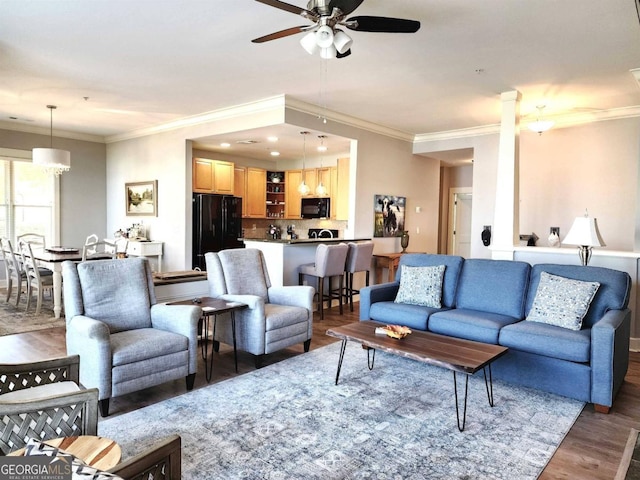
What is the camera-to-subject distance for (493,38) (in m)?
3.55

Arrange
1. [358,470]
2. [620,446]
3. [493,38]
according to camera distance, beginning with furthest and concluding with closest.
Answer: [493,38]
[620,446]
[358,470]

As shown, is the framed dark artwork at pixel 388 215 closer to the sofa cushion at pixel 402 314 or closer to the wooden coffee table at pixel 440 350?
the sofa cushion at pixel 402 314

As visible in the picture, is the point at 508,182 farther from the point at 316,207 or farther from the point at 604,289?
the point at 316,207

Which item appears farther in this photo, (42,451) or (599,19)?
(599,19)

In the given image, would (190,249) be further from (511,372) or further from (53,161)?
(511,372)

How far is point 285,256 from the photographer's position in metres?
5.67

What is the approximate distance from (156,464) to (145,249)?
20.6 ft

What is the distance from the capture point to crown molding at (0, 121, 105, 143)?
7.29 m

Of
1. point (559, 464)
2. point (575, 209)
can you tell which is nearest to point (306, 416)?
point (559, 464)

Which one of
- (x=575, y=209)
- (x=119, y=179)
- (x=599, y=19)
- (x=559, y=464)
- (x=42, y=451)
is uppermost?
(x=599, y=19)

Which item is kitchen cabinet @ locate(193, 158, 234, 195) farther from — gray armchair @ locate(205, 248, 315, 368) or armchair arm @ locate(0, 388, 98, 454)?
armchair arm @ locate(0, 388, 98, 454)

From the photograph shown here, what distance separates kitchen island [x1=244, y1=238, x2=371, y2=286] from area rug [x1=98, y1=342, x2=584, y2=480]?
7.33 feet

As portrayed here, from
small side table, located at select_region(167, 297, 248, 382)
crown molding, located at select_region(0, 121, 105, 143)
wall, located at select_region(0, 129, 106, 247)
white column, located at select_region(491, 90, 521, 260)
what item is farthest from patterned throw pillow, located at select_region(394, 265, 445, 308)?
crown molding, located at select_region(0, 121, 105, 143)

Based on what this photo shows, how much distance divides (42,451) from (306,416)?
198 centimetres
